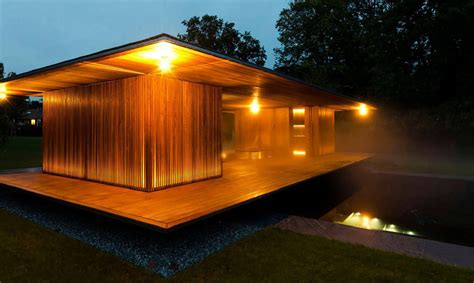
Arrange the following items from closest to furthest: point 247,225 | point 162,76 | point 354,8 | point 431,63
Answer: point 247,225, point 162,76, point 431,63, point 354,8

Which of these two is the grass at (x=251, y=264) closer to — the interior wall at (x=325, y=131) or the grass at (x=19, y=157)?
the grass at (x=19, y=157)

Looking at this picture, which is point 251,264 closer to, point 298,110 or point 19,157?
point 298,110

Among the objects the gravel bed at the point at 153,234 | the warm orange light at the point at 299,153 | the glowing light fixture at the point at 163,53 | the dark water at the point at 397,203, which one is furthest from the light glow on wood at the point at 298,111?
the glowing light fixture at the point at 163,53

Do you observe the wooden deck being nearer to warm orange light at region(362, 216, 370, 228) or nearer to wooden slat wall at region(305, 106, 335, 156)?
warm orange light at region(362, 216, 370, 228)

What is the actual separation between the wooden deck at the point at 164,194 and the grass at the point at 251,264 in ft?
2.00

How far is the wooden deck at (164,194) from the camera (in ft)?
13.6

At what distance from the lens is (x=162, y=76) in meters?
5.78

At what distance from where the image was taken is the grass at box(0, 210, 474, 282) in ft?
11.0

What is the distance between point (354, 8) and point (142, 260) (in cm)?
2630

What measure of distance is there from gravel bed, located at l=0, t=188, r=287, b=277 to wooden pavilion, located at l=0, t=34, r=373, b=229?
0.49 metres

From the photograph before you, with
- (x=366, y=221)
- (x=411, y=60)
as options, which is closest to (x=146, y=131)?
(x=366, y=221)

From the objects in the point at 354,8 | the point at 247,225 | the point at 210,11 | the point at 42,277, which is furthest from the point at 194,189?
the point at 210,11

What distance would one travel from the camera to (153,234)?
15.3 ft

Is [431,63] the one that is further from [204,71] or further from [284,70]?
[204,71]
